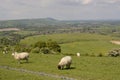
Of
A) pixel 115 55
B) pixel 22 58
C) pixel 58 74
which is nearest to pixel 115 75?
pixel 58 74

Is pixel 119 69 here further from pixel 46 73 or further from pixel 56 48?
pixel 56 48

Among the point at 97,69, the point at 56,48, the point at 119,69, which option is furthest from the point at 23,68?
the point at 56,48

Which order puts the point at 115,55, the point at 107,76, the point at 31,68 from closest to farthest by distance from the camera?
the point at 107,76
the point at 31,68
the point at 115,55

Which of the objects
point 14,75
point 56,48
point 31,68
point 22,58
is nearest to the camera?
point 14,75

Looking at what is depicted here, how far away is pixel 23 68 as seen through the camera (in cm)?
4325

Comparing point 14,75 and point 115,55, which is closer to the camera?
point 14,75

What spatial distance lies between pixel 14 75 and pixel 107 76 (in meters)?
12.5

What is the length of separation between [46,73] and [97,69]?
25.3 ft

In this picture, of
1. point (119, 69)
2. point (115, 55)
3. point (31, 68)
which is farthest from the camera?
point (115, 55)

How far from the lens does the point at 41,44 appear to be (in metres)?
85.3

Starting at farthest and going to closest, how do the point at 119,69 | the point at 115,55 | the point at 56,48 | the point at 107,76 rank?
the point at 56,48 → the point at 115,55 → the point at 119,69 → the point at 107,76

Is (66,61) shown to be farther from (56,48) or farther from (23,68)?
(56,48)

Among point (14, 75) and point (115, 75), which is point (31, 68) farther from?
point (115, 75)

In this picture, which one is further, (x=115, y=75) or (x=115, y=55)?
(x=115, y=55)
